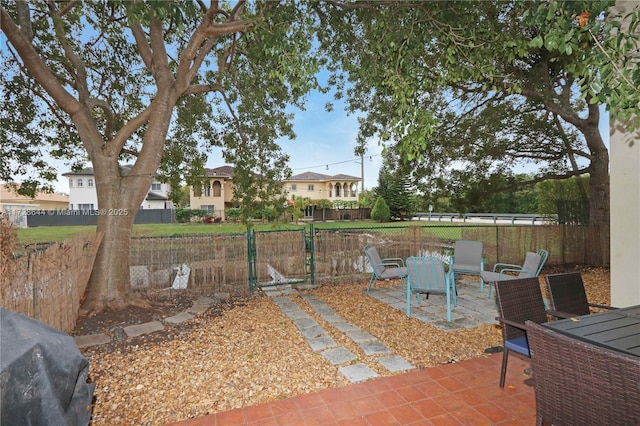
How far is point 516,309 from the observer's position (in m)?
2.63

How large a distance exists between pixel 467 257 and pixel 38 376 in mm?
6728

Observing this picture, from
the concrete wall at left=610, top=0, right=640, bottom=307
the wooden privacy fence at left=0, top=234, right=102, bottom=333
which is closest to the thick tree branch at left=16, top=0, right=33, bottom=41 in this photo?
the wooden privacy fence at left=0, top=234, right=102, bottom=333

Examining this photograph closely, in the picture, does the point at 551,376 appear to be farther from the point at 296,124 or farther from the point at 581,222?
the point at 581,222

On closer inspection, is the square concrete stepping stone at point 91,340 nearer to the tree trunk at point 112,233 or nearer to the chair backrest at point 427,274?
the tree trunk at point 112,233

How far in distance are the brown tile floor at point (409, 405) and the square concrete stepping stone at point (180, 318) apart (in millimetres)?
2529

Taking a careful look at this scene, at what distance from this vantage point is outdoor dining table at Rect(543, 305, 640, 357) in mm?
1856

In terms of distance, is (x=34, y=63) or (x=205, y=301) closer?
(x=34, y=63)

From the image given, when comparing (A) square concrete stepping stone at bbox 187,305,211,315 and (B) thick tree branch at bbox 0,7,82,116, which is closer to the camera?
(B) thick tree branch at bbox 0,7,82,116

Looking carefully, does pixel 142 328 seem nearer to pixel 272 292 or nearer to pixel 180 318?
pixel 180 318

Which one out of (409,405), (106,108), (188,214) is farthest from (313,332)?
(188,214)

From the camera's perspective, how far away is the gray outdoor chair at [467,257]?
6251 mm

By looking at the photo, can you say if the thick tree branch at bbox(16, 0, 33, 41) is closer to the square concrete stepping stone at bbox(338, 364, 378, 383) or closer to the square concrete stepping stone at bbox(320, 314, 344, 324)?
the square concrete stepping stone at bbox(320, 314, 344, 324)

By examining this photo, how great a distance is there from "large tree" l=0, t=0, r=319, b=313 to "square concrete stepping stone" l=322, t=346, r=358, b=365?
334cm

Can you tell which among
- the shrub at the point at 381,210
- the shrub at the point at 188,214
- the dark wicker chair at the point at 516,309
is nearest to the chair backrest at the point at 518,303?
the dark wicker chair at the point at 516,309
